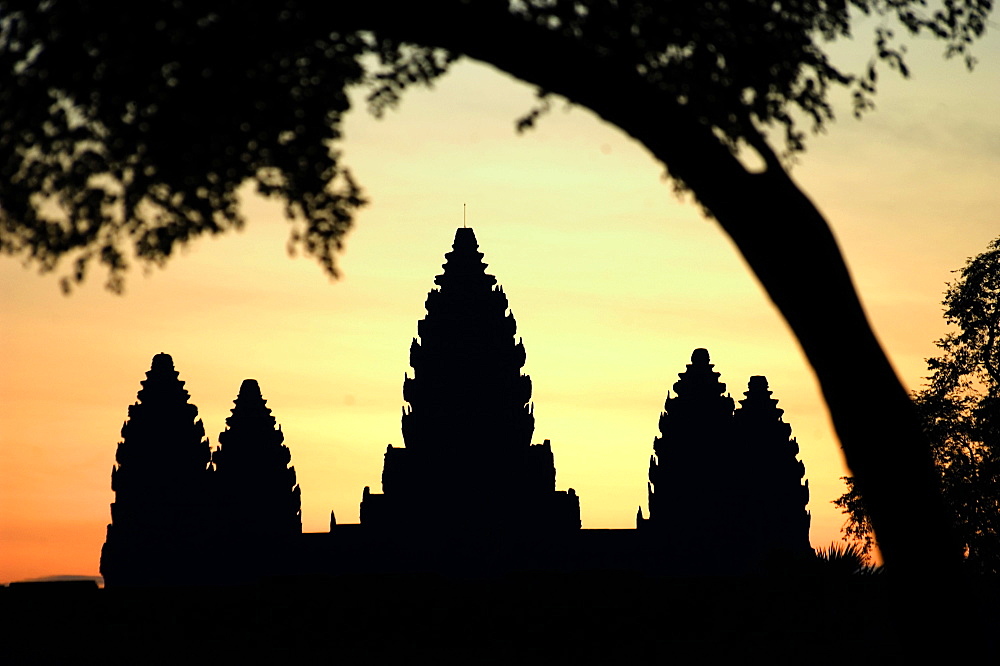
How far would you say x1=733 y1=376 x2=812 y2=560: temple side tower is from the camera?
10812 centimetres

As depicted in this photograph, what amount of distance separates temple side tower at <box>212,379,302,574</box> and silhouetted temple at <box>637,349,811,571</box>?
89.3 ft

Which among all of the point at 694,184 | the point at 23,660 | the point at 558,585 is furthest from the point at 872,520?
the point at 23,660

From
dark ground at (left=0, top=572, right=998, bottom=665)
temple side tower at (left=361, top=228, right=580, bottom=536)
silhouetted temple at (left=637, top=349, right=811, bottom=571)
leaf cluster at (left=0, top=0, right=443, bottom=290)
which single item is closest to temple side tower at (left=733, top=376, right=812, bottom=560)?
silhouetted temple at (left=637, top=349, right=811, bottom=571)

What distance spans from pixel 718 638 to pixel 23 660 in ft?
40.0

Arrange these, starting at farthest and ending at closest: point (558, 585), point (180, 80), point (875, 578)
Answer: point (875, 578) → point (558, 585) → point (180, 80)

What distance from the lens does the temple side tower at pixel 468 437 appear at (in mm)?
112875

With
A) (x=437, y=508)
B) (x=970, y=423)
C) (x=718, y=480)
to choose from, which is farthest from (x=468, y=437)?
(x=970, y=423)

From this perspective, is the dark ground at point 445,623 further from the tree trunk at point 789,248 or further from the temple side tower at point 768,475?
the temple side tower at point 768,475

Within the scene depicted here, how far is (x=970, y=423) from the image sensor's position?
46.2m

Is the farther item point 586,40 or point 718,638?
point 718,638

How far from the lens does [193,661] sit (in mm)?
24828

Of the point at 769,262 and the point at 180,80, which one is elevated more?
the point at 180,80

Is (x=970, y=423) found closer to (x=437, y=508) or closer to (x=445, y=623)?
(x=445, y=623)

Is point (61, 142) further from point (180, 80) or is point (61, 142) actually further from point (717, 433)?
point (717, 433)
